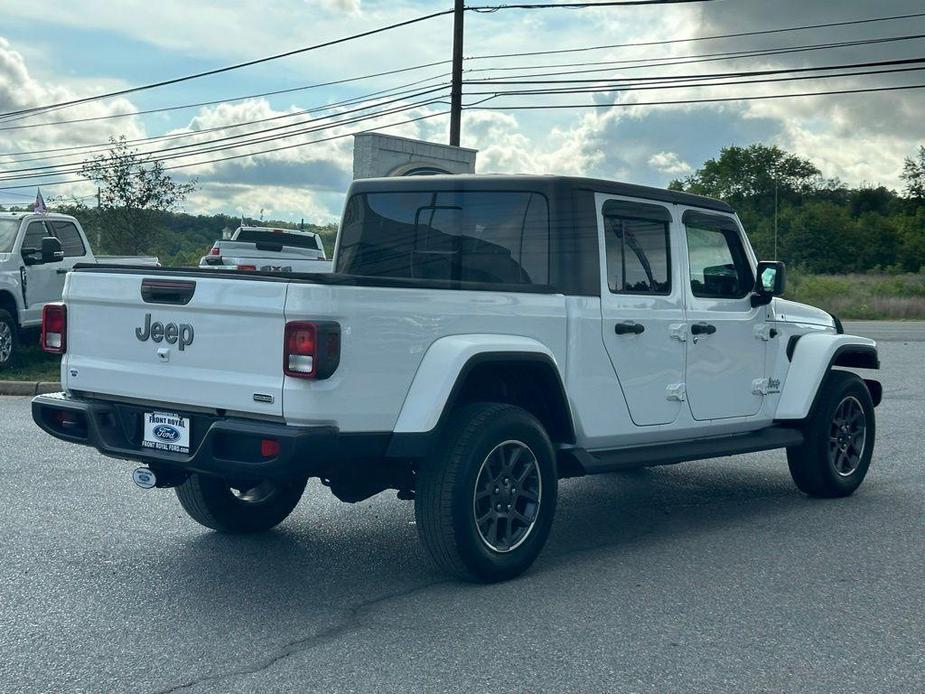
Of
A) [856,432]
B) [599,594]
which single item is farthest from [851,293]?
[599,594]

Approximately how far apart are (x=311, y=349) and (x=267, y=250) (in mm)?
14813

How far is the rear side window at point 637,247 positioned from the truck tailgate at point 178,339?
2.09 meters

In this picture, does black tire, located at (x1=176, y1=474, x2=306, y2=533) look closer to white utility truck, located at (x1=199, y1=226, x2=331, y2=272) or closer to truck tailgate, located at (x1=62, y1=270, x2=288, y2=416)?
truck tailgate, located at (x1=62, y1=270, x2=288, y2=416)

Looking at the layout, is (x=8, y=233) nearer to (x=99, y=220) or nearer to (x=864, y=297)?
(x=99, y=220)

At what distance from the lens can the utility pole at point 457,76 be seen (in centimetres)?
2592

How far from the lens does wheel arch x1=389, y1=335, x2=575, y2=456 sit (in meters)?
4.99

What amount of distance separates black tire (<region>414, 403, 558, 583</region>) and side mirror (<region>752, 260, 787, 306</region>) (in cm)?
230

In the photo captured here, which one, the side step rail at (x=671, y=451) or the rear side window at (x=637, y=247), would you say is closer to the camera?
the side step rail at (x=671, y=451)

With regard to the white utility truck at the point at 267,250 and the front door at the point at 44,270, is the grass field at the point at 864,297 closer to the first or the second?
the white utility truck at the point at 267,250

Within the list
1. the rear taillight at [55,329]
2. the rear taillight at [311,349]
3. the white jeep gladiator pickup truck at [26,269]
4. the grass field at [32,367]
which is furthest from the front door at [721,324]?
the grass field at [32,367]

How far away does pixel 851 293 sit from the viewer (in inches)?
2060

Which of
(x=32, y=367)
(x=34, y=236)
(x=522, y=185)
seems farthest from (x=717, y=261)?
(x=34, y=236)

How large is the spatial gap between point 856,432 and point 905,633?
342 centimetres

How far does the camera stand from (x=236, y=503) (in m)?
6.36
